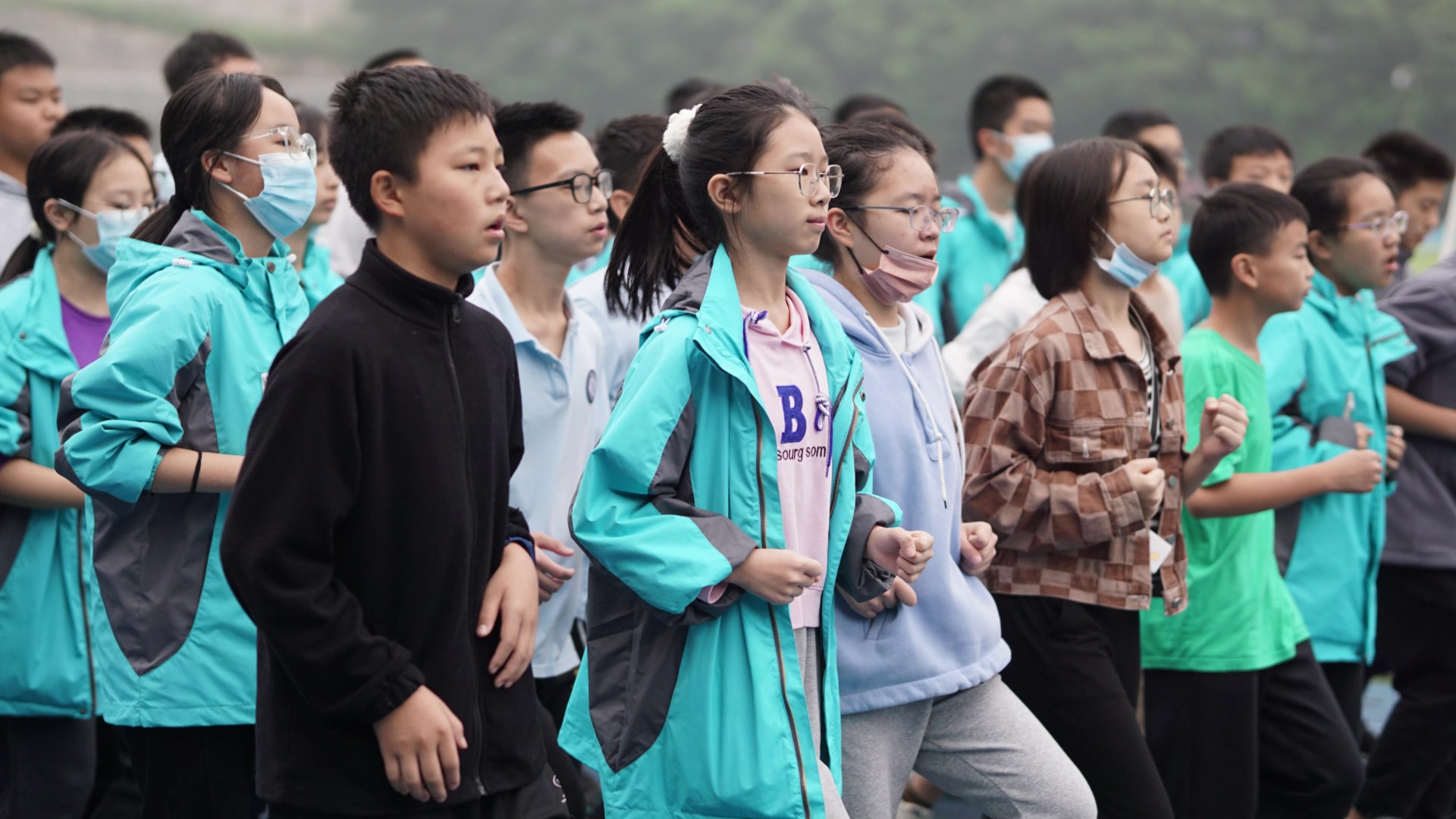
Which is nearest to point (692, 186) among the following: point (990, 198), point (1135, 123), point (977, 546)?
point (977, 546)

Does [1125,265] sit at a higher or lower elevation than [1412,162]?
lower

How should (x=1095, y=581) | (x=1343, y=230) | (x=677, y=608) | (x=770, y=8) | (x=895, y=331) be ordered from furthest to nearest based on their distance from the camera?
1. (x=770, y=8)
2. (x=1343, y=230)
3. (x=1095, y=581)
4. (x=895, y=331)
5. (x=677, y=608)

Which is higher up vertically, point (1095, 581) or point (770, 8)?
point (770, 8)

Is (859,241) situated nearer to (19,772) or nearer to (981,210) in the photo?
(19,772)

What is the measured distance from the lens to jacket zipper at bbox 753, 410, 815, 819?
268 centimetres

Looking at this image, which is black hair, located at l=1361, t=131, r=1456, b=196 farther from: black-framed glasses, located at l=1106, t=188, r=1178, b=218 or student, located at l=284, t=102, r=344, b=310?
student, located at l=284, t=102, r=344, b=310

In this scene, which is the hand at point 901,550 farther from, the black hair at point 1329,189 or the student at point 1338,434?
the black hair at point 1329,189

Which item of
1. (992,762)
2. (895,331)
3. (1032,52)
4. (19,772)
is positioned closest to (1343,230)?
(895,331)

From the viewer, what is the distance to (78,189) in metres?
4.04

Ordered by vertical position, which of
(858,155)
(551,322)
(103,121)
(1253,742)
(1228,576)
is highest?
(103,121)

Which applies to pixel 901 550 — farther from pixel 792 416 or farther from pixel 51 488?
pixel 51 488

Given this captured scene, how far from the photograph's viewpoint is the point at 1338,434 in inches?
A: 181

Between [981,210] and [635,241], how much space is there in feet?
12.9

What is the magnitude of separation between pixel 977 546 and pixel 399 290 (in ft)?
5.10
